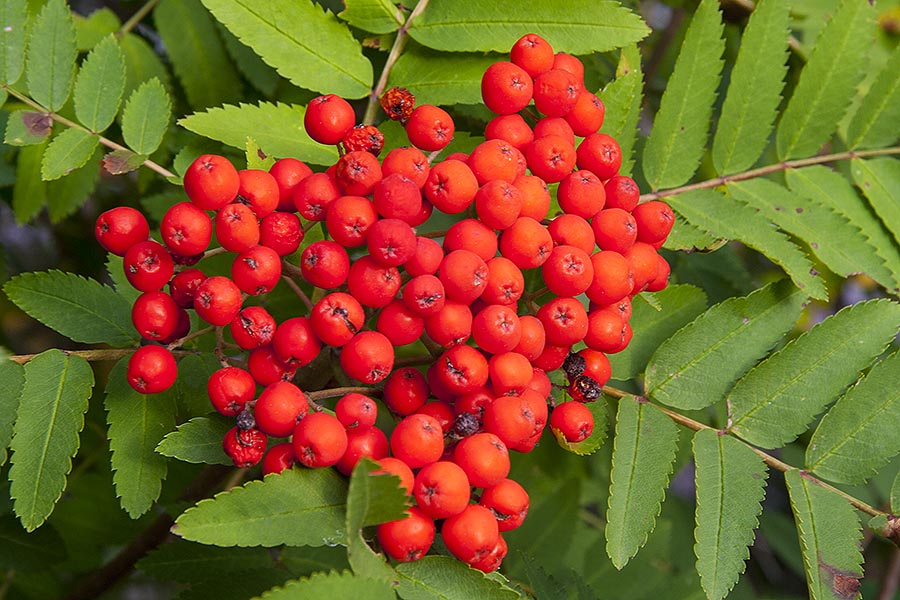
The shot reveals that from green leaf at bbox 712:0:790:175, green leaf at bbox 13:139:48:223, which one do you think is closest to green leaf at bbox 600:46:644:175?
green leaf at bbox 712:0:790:175

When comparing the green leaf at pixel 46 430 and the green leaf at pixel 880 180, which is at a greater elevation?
the green leaf at pixel 880 180

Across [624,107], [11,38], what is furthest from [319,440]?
[11,38]

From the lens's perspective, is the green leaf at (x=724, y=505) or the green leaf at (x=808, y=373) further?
the green leaf at (x=808, y=373)

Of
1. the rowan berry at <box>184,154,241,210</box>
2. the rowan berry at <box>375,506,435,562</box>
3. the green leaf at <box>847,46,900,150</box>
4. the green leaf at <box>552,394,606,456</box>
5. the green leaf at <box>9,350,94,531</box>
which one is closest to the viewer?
the rowan berry at <box>375,506,435,562</box>

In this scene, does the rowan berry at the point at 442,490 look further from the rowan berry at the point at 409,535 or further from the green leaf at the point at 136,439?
the green leaf at the point at 136,439

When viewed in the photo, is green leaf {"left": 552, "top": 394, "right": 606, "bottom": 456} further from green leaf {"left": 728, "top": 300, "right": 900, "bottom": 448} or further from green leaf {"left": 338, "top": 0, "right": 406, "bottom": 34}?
green leaf {"left": 338, "top": 0, "right": 406, "bottom": 34}

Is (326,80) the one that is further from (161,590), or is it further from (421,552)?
(161,590)

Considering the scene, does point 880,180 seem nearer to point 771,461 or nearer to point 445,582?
point 771,461

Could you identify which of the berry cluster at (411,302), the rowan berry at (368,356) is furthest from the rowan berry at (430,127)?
the rowan berry at (368,356)
